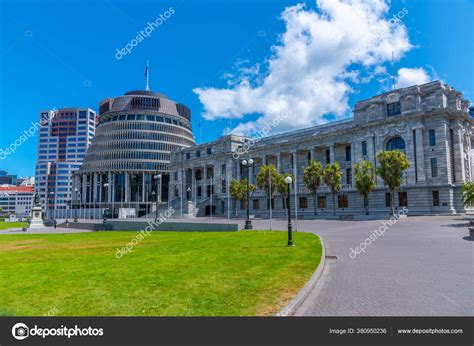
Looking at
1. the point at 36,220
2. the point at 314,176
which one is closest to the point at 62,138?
the point at 36,220

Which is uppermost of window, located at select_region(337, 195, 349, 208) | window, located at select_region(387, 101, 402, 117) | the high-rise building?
the high-rise building

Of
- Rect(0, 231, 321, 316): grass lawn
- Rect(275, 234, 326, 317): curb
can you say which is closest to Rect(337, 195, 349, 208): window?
Rect(0, 231, 321, 316): grass lawn

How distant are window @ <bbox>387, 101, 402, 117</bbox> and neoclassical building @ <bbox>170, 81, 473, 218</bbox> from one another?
5cm

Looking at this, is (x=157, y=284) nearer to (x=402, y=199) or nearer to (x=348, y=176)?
(x=402, y=199)

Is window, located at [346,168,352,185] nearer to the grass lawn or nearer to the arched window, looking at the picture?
the arched window

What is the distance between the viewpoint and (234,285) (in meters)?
9.29

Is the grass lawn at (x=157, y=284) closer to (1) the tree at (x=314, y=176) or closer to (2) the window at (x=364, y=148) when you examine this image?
(1) the tree at (x=314, y=176)

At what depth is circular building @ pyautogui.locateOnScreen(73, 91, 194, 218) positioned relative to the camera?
11262 cm

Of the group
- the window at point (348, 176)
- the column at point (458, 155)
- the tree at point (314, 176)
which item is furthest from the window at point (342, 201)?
the column at point (458, 155)

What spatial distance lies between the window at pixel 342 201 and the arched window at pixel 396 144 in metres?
12.1

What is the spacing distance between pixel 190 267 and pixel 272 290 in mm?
4637

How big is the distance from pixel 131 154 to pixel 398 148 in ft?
287

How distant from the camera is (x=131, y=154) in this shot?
370 ft

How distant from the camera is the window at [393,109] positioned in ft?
177
